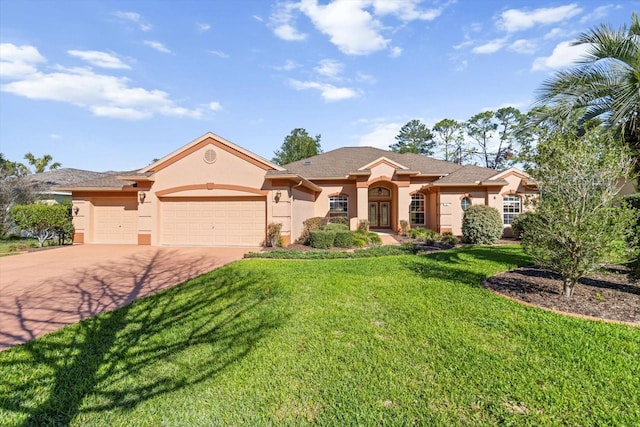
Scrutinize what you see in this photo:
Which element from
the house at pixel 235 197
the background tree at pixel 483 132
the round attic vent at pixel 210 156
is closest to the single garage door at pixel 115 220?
the house at pixel 235 197

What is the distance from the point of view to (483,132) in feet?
143

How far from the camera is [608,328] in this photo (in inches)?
175

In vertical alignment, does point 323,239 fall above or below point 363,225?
below

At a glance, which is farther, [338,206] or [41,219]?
[338,206]

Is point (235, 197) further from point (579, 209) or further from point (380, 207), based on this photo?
point (579, 209)

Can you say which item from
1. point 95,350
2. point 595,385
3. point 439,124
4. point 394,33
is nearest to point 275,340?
point 95,350

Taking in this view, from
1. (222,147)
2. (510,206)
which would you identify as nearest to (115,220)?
(222,147)

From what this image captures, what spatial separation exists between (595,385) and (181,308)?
6.42 meters

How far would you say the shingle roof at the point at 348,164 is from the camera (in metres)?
20.6

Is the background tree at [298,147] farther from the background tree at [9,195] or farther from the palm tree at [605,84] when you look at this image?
the palm tree at [605,84]

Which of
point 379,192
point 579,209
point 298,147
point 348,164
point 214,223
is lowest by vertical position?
point 214,223

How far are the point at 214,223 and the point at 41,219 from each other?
8.53 metres

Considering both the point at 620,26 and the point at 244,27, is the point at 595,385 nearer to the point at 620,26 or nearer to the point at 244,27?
the point at 620,26

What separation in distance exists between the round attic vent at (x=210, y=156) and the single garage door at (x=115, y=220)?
195 inches
